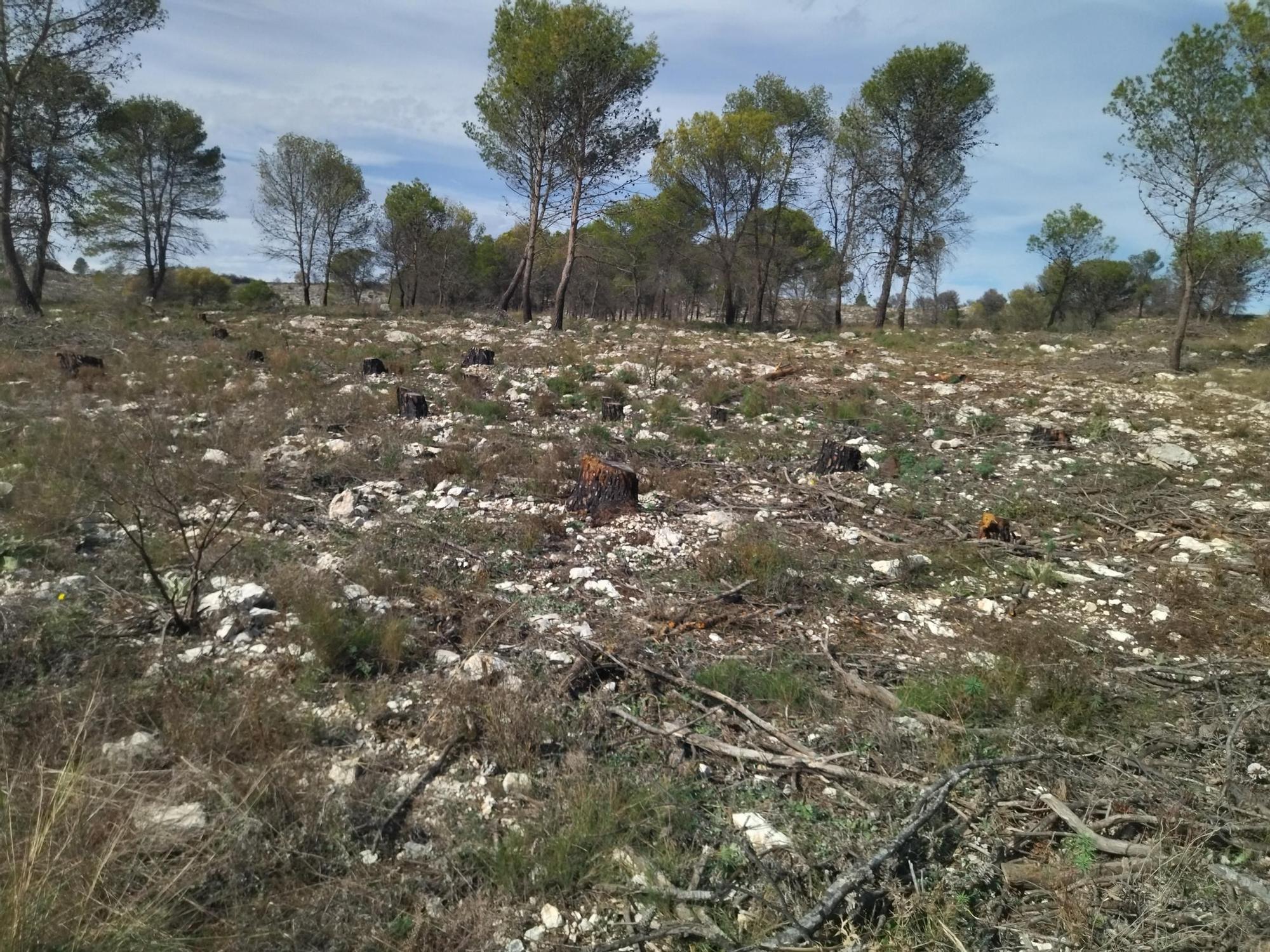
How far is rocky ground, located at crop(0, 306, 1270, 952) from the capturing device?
76.9 inches

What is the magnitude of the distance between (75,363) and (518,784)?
10544mm

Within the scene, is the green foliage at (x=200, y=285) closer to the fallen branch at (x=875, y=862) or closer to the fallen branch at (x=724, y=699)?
the fallen branch at (x=724, y=699)

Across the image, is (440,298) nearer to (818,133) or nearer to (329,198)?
(329,198)

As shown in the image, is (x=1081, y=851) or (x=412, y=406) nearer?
(x=1081, y=851)

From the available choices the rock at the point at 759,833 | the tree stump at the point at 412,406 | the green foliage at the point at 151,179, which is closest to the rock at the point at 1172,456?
the rock at the point at 759,833

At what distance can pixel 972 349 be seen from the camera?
1606 centimetres

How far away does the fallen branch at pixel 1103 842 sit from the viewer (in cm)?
214

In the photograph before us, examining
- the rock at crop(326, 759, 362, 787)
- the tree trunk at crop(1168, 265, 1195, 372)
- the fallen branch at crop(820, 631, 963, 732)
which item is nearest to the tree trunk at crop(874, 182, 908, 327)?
the tree trunk at crop(1168, 265, 1195, 372)

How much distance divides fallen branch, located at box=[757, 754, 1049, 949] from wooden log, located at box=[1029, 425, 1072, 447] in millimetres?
6248

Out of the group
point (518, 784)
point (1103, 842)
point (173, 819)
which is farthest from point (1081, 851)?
point (173, 819)

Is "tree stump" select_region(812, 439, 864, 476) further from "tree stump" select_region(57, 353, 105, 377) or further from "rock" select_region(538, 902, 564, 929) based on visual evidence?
"tree stump" select_region(57, 353, 105, 377)

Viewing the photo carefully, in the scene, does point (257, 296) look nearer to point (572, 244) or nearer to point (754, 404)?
point (572, 244)

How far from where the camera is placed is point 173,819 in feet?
6.84

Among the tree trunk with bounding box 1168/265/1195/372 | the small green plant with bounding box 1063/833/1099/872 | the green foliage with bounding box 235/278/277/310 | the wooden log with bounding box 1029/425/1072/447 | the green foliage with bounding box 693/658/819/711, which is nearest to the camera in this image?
the small green plant with bounding box 1063/833/1099/872
